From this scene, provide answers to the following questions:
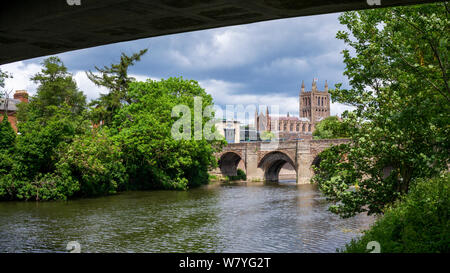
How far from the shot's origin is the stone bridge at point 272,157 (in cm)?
4869

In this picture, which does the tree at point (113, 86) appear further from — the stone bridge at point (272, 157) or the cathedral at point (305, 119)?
the cathedral at point (305, 119)

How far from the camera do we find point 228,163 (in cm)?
6297

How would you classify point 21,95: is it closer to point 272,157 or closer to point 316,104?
point 272,157

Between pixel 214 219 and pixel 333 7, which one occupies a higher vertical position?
pixel 333 7

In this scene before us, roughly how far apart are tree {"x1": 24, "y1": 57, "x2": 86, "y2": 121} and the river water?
2388cm

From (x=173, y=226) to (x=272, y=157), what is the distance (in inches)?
1441

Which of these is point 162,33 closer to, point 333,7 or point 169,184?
point 333,7

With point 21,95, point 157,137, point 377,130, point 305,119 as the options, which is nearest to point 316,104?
point 305,119

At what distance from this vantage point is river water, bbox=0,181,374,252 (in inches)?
574

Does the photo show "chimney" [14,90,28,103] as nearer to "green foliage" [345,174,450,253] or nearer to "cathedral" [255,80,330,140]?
"green foliage" [345,174,450,253]
